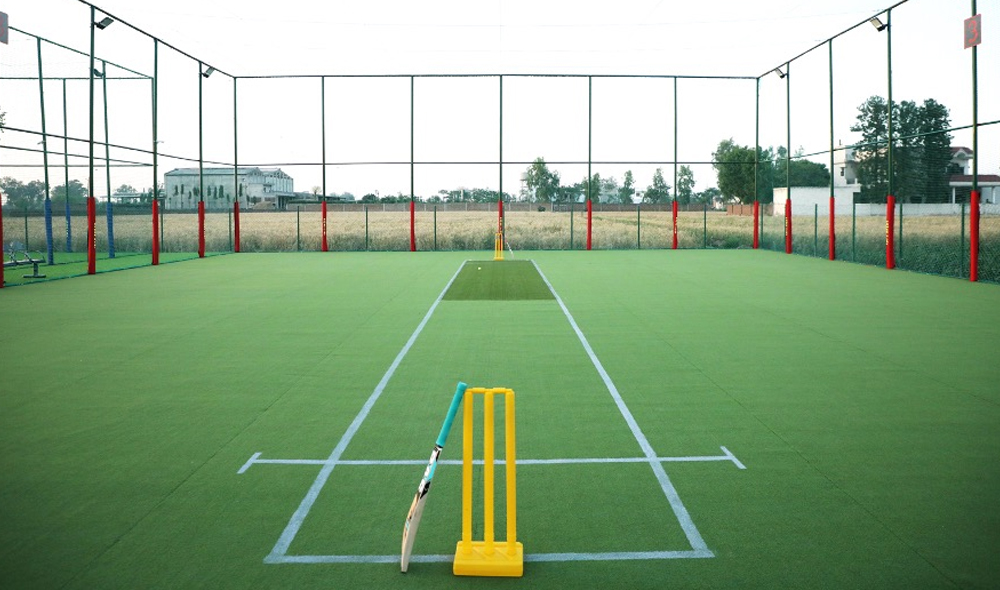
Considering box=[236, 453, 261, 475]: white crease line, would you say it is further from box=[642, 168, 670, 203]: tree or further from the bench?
box=[642, 168, 670, 203]: tree

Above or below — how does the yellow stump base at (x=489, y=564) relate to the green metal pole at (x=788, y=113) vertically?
below

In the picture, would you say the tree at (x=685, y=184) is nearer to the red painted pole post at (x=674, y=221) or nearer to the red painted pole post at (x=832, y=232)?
the red painted pole post at (x=674, y=221)

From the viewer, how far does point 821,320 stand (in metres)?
14.8

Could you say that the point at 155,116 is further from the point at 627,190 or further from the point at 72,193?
the point at 627,190

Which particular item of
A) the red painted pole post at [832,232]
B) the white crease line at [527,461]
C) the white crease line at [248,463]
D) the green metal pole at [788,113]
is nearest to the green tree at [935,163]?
the red painted pole post at [832,232]

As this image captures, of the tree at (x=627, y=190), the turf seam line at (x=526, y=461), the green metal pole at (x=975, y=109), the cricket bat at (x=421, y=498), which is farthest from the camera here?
the tree at (x=627, y=190)

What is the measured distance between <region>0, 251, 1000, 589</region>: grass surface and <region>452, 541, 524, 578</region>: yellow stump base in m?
0.12

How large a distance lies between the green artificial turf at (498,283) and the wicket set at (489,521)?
44.0 ft

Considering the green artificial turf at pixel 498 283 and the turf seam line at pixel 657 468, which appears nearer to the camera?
the turf seam line at pixel 657 468

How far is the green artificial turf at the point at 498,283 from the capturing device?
62.7 ft

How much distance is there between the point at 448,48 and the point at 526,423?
24971mm

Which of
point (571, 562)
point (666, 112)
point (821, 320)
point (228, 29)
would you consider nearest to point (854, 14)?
point (666, 112)

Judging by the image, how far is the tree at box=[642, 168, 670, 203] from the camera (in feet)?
133

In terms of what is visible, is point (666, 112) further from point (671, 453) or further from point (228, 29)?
Result: point (671, 453)
